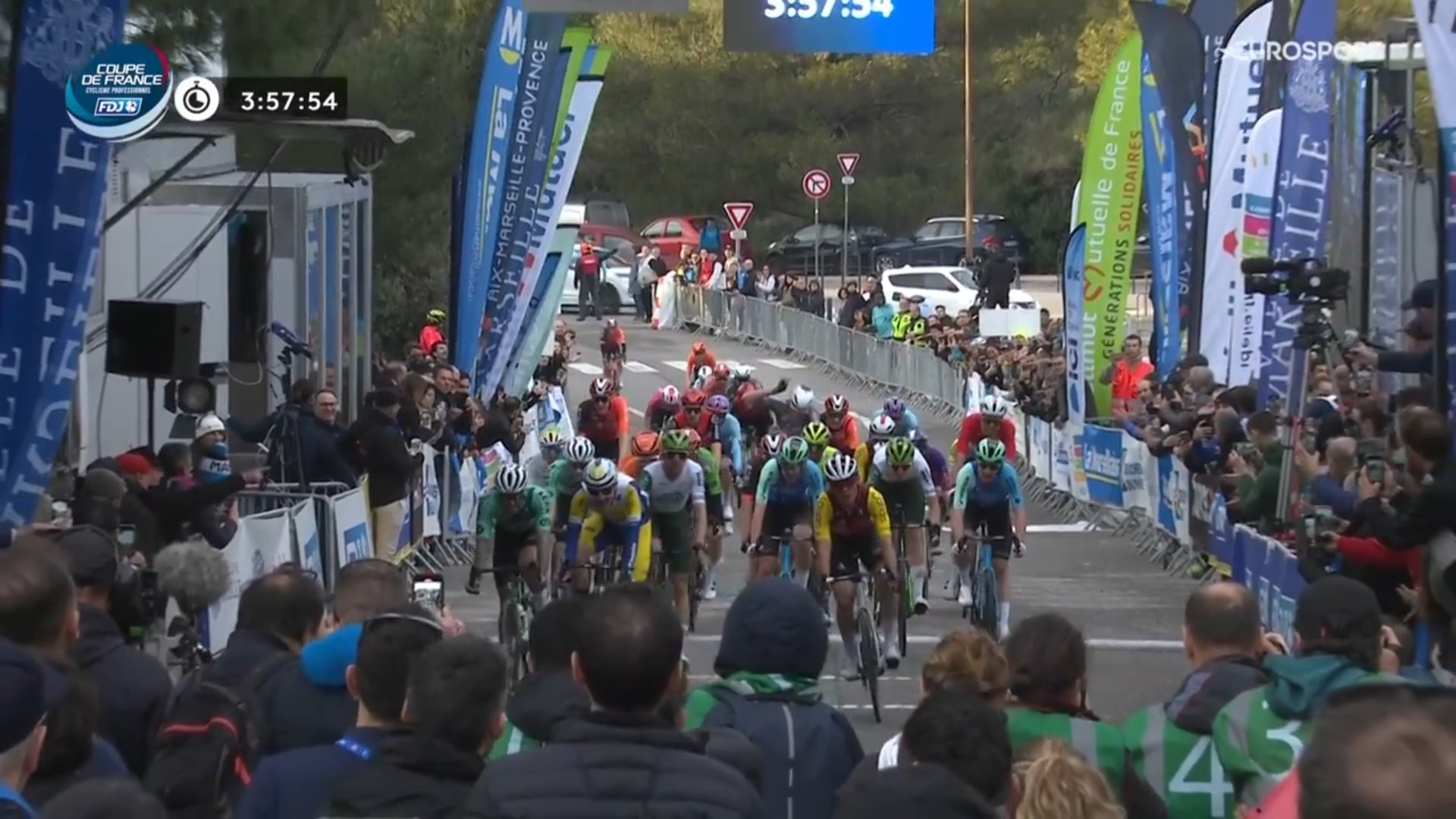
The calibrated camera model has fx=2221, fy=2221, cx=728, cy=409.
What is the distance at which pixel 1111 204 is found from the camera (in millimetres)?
23141

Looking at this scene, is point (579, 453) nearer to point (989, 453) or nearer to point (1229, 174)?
point (989, 453)

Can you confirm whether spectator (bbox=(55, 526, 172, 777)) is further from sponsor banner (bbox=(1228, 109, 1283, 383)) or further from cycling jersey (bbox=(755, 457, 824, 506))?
sponsor banner (bbox=(1228, 109, 1283, 383))

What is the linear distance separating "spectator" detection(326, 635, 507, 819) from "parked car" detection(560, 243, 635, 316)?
145 feet

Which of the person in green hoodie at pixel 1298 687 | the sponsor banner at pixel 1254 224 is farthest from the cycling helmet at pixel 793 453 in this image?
the person in green hoodie at pixel 1298 687

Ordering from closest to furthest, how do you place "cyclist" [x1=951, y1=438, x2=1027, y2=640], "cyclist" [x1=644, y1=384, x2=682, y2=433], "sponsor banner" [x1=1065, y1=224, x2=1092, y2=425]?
"cyclist" [x1=951, y1=438, x2=1027, y2=640], "cyclist" [x1=644, y1=384, x2=682, y2=433], "sponsor banner" [x1=1065, y1=224, x2=1092, y2=425]

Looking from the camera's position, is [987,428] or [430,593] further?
[987,428]

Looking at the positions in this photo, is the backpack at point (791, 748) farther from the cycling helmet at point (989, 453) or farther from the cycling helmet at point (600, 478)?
the cycling helmet at point (989, 453)

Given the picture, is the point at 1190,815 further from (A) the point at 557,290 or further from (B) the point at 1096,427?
(A) the point at 557,290

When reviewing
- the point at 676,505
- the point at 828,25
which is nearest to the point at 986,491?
the point at 676,505

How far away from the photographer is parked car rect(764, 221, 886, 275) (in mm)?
54094

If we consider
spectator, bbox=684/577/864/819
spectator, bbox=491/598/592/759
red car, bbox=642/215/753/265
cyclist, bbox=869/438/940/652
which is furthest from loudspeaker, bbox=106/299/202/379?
red car, bbox=642/215/753/265

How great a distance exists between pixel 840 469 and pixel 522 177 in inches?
377

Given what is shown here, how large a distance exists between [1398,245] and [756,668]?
13184 mm

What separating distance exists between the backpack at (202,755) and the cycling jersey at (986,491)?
1082 cm
